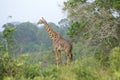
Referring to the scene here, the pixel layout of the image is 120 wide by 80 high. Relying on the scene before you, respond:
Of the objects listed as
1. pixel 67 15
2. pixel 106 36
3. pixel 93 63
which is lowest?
pixel 93 63

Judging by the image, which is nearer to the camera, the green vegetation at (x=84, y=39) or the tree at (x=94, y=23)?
the green vegetation at (x=84, y=39)

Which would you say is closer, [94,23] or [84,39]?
[94,23]

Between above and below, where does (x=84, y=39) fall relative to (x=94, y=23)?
below

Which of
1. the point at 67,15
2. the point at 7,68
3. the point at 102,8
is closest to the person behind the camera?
the point at 7,68

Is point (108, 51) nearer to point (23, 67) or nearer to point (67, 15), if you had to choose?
point (67, 15)

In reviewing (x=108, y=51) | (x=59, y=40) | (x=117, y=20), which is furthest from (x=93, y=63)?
(x=59, y=40)

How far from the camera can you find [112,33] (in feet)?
32.1

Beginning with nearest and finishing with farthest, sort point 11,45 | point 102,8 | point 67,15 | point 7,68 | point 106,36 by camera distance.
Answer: point 7,68, point 11,45, point 106,36, point 102,8, point 67,15

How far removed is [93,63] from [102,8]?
1648 mm

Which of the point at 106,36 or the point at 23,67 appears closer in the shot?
the point at 23,67

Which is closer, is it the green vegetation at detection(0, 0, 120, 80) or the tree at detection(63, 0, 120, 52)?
the green vegetation at detection(0, 0, 120, 80)

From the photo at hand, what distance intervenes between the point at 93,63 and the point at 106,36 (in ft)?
3.11

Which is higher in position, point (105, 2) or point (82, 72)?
point (105, 2)

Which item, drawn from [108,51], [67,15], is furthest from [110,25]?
[67,15]
